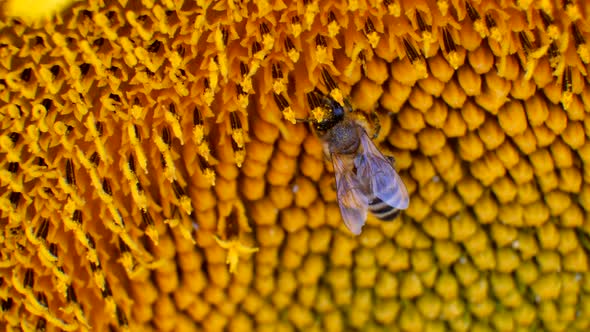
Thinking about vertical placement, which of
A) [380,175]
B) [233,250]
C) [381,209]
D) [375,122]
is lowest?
[233,250]

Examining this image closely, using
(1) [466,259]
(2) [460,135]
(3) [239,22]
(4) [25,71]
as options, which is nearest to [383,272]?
(1) [466,259]

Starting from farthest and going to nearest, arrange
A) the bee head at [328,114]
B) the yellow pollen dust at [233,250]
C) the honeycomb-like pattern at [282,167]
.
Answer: the yellow pollen dust at [233,250]
the bee head at [328,114]
the honeycomb-like pattern at [282,167]

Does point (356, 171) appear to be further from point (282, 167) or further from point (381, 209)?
point (282, 167)

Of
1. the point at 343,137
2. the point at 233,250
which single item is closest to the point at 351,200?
the point at 343,137

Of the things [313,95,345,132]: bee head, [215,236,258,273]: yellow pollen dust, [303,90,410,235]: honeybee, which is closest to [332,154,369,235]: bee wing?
[303,90,410,235]: honeybee

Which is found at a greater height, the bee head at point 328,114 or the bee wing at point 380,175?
the bee head at point 328,114

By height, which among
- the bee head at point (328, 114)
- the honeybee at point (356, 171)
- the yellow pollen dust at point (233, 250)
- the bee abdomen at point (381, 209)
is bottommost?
the yellow pollen dust at point (233, 250)

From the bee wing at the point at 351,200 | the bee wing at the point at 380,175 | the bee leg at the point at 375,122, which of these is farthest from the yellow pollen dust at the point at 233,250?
the bee leg at the point at 375,122

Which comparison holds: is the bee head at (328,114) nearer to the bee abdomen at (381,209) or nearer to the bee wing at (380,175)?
the bee wing at (380,175)

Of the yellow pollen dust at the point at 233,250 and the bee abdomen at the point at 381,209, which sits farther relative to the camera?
the yellow pollen dust at the point at 233,250
